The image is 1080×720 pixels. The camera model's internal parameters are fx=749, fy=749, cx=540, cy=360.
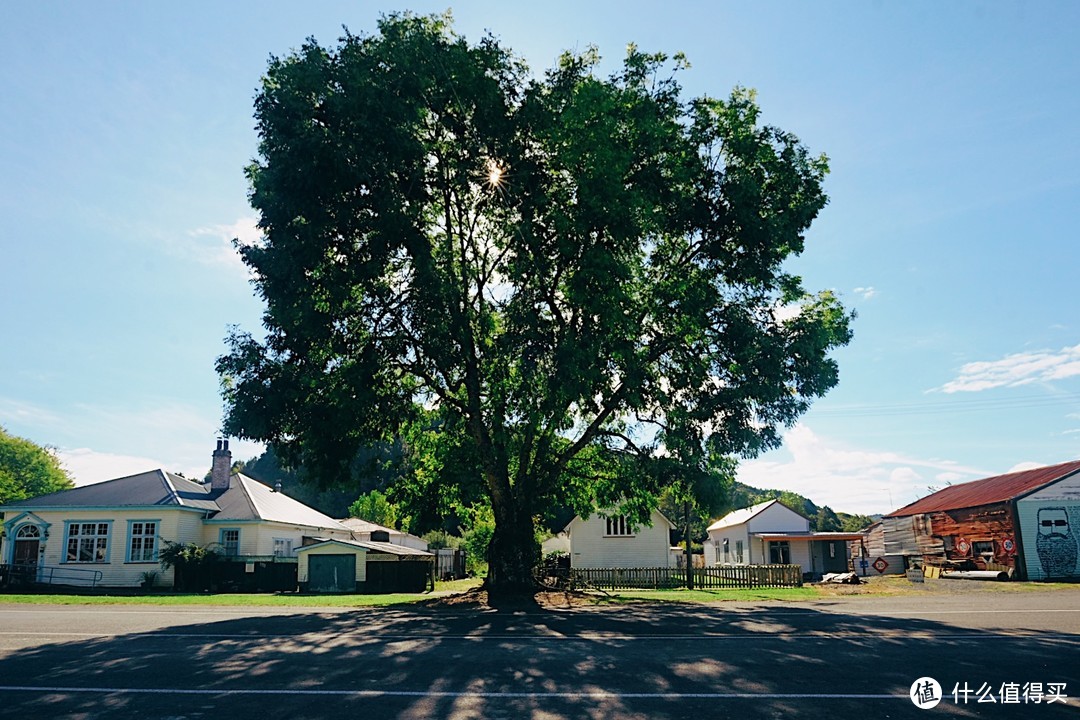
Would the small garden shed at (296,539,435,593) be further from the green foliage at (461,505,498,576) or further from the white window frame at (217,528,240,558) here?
the green foliage at (461,505,498,576)

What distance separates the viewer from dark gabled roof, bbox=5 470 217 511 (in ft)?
130

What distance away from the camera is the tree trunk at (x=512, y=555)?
24297 mm

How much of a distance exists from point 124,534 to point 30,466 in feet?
221

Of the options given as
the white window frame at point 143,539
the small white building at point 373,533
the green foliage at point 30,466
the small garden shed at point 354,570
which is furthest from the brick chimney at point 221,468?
the green foliage at point 30,466

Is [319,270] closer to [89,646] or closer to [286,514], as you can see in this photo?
[89,646]

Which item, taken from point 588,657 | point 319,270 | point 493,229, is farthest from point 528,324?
point 588,657

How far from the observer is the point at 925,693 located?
870cm

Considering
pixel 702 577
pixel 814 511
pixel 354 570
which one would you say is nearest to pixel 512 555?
pixel 354 570

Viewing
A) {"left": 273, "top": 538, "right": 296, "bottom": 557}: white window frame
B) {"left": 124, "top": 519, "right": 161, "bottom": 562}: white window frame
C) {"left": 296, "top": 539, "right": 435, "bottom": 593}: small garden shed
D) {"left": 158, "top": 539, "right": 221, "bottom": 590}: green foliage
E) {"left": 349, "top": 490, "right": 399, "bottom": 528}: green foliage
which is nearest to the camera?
{"left": 296, "top": 539, "right": 435, "bottom": 593}: small garden shed

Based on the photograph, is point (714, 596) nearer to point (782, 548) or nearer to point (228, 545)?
point (228, 545)

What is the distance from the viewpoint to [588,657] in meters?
11.4

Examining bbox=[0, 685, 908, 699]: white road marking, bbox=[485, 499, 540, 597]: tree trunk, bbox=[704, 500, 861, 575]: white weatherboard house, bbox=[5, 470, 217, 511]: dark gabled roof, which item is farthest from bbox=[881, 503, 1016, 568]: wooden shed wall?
bbox=[5, 470, 217, 511]: dark gabled roof

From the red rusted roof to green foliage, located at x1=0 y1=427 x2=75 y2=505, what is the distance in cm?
9071

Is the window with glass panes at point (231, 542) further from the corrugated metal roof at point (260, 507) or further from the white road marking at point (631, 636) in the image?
the white road marking at point (631, 636)
